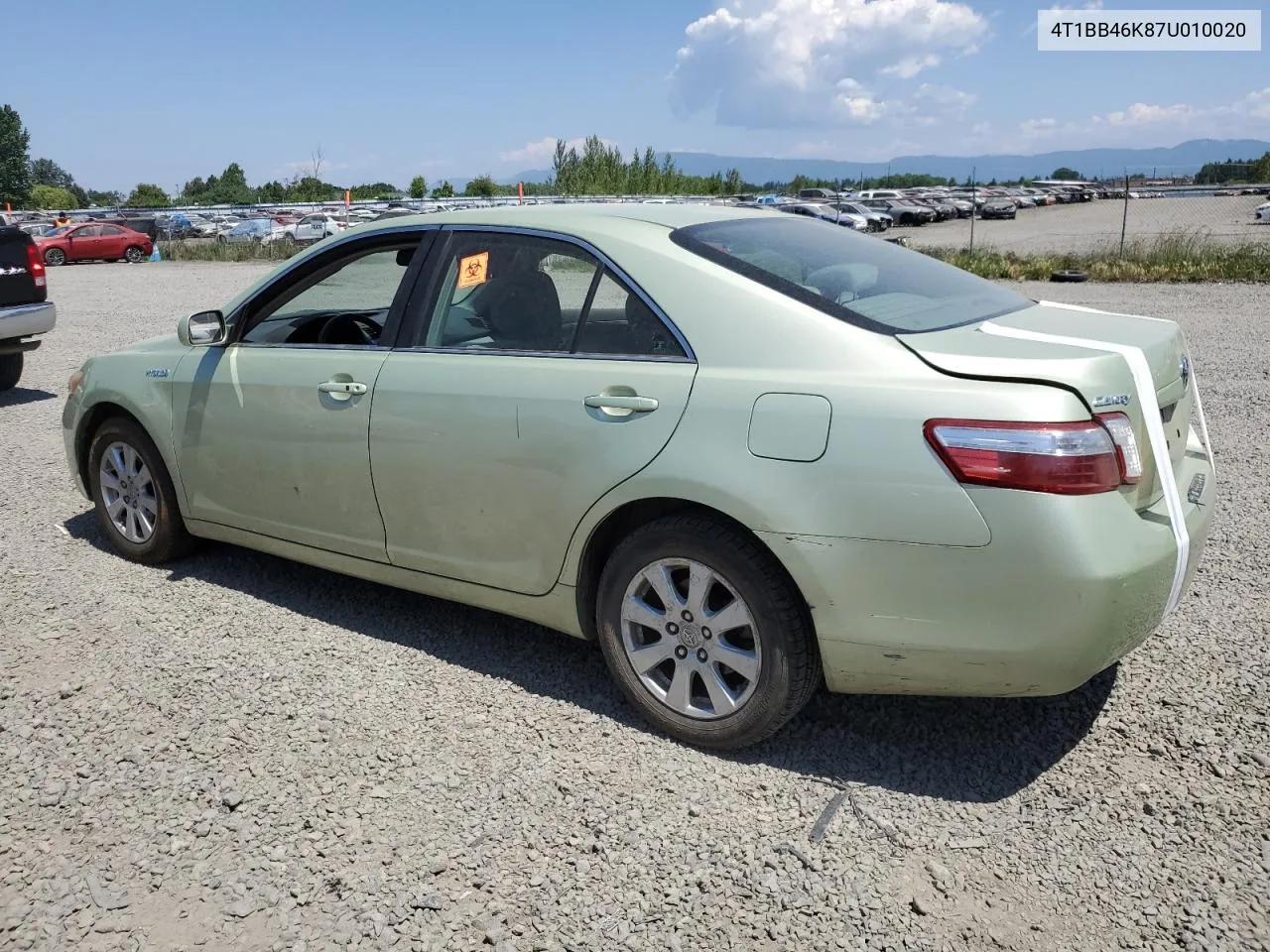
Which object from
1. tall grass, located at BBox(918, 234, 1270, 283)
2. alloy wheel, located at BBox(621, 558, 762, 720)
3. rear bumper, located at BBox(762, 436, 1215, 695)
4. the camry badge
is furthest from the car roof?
tall grass, located at BBox(918, 234, 1270, 283)

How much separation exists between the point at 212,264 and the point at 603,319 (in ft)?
101

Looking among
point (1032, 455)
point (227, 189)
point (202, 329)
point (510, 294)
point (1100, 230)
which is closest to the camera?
point (1032, 455)

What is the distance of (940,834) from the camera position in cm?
298

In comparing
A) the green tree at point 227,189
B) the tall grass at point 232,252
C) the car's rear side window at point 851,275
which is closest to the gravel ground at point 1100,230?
the tall grass at point 232,252

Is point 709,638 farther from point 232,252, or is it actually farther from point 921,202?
point 921,202

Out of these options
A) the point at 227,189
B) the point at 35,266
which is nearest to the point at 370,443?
the point at 35,266

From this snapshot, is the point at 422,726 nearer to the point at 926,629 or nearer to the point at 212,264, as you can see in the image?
the point at 926,629

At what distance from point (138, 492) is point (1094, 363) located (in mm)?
4294

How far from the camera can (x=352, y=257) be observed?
14.4 feet

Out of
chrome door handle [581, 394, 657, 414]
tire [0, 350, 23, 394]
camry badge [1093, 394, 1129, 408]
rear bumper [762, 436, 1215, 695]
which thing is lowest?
tire [0, 350, 23, 394]

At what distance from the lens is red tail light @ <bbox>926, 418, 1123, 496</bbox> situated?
2.74m

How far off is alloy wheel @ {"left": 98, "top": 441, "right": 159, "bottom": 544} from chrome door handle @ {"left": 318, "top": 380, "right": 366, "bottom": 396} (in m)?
1.42

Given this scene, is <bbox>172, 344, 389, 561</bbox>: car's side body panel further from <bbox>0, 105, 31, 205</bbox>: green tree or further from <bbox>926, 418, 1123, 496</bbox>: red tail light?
<bbox>0, 105, 31, 205</bbox>: green tree

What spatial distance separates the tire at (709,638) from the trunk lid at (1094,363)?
0.79m
